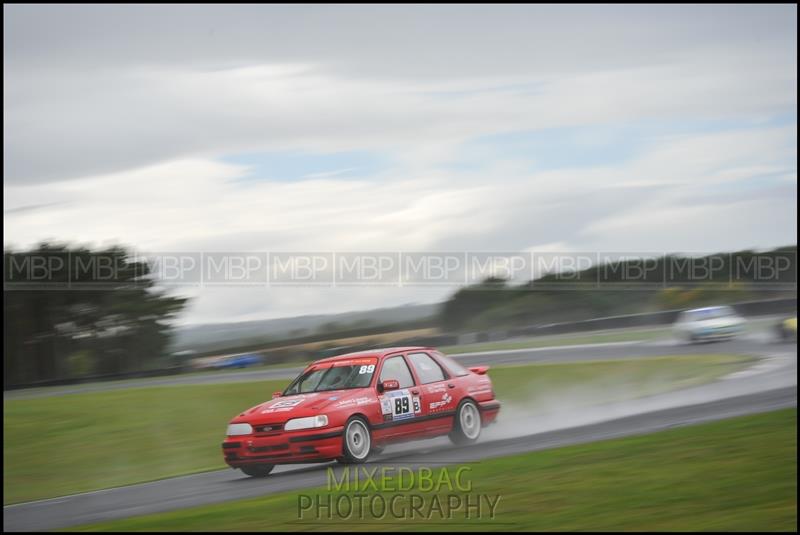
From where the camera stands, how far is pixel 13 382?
2109 cm

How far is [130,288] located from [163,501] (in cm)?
1547

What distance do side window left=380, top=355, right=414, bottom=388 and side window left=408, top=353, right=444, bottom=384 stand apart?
15 centimetres

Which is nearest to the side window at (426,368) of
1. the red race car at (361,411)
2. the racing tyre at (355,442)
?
the red race car at (361,411)

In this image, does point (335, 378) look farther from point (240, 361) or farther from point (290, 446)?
point (240, 361)

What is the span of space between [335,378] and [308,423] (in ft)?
3.52

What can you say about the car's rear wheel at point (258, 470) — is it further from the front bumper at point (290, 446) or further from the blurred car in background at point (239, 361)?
the blurred car in background at point (239, 361)

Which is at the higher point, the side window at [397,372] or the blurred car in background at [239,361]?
the side window at [397,372]

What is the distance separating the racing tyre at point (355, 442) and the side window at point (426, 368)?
125 cm

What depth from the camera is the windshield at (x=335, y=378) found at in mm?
10781

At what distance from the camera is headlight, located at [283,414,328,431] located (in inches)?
390

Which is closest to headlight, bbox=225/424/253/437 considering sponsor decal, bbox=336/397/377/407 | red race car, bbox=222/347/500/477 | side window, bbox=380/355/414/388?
red race car, bbox=222/347/500/477

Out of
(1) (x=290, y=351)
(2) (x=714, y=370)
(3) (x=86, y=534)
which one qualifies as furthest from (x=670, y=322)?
(3) (x=86, y=534)

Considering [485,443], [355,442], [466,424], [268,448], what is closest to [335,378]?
[355,442]

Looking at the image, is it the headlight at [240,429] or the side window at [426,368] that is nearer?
the headlight at [240,429]
